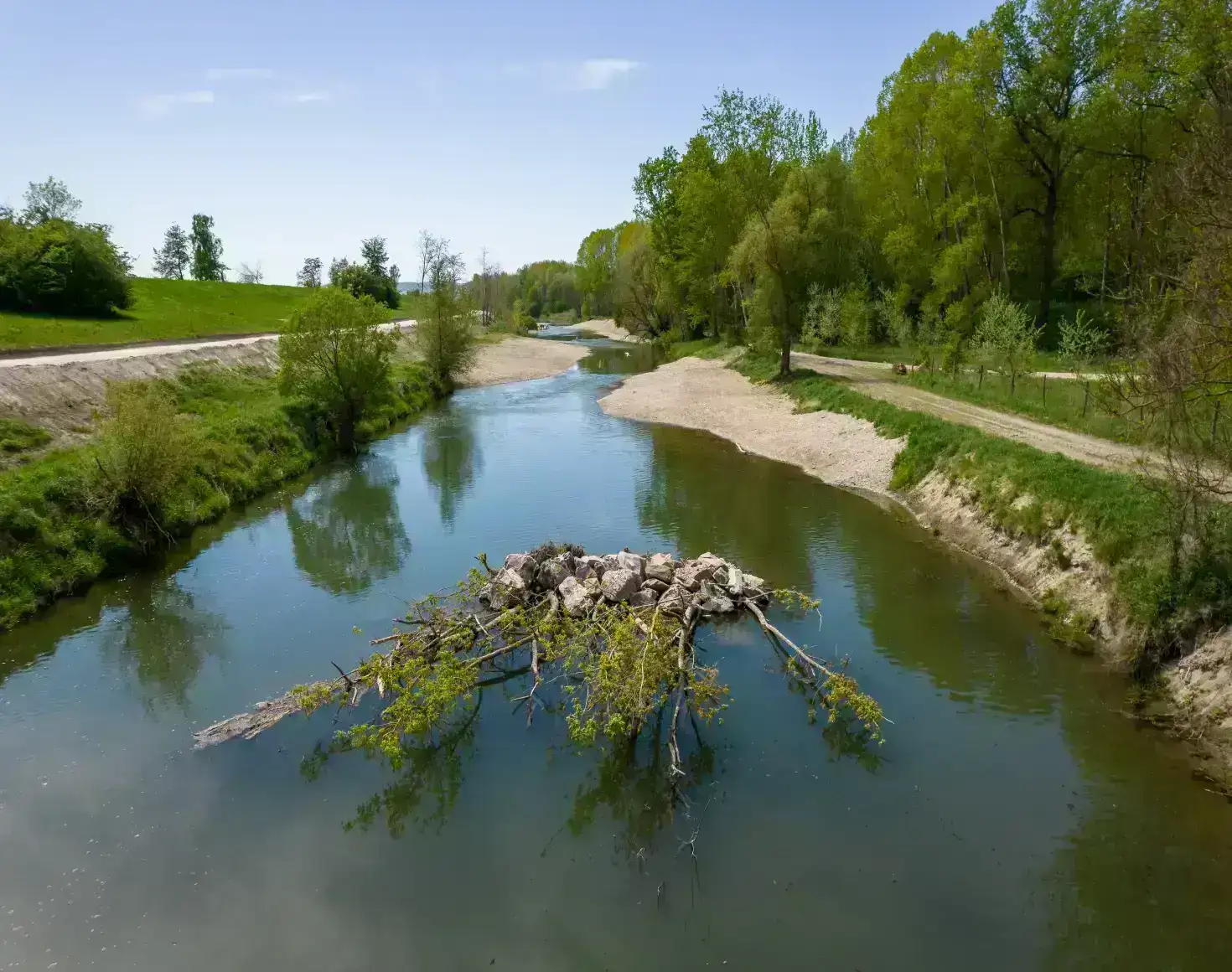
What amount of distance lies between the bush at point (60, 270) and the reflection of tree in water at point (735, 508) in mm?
35584

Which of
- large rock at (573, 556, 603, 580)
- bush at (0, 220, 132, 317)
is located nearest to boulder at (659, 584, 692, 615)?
large rock at (573, 556, 603, 580)

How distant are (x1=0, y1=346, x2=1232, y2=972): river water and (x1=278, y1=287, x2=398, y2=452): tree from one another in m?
17.9

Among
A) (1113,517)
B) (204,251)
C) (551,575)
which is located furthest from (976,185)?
(204,251)

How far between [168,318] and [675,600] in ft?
158

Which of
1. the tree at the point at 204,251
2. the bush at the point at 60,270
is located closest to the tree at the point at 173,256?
the tree at the point at 204,251

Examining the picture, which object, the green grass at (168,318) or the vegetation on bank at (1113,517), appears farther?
the green grass at (168,318)

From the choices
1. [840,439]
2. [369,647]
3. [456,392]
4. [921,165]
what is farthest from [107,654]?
[921,165]

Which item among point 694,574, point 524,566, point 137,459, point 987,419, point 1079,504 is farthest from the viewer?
point 987,419

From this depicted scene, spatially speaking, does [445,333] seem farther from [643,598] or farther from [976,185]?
[643,598]

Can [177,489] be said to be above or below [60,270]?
below

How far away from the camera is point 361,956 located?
980cm

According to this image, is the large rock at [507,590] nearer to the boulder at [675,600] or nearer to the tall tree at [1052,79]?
the boulder at [675,600]

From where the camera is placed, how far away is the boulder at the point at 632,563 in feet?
59.4

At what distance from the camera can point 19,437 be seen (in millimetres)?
25125
